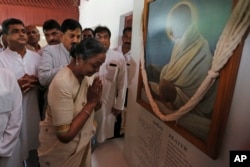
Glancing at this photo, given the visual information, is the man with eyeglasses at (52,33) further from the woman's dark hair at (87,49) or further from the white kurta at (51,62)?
the woman's dark hair at (87,49)

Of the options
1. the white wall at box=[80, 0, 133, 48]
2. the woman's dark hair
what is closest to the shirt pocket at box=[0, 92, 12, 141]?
the woman's dark hair

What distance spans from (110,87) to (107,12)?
97.5 inches

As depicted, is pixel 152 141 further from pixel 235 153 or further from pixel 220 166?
pixel 235 153

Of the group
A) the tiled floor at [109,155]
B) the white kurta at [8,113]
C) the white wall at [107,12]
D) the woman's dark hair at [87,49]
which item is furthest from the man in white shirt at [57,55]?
the white wall at [107,12]

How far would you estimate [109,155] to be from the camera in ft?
6.98

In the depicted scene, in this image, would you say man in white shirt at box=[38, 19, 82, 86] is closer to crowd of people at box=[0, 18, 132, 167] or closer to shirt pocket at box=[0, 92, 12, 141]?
crowd of people at box=[0, 18, 132, 167]

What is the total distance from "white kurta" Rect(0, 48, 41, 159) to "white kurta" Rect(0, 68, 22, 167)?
31cm

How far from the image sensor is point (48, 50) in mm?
1858

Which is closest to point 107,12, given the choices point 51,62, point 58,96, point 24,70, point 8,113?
point 51,62

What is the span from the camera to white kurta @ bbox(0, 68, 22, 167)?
1304mm

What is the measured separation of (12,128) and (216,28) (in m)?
1.38

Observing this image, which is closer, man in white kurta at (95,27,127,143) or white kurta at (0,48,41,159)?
white kurta at (0,48,41,159)

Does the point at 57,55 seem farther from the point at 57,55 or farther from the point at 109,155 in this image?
the point at 109,155

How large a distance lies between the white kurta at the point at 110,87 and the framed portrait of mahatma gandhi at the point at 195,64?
765 mm
